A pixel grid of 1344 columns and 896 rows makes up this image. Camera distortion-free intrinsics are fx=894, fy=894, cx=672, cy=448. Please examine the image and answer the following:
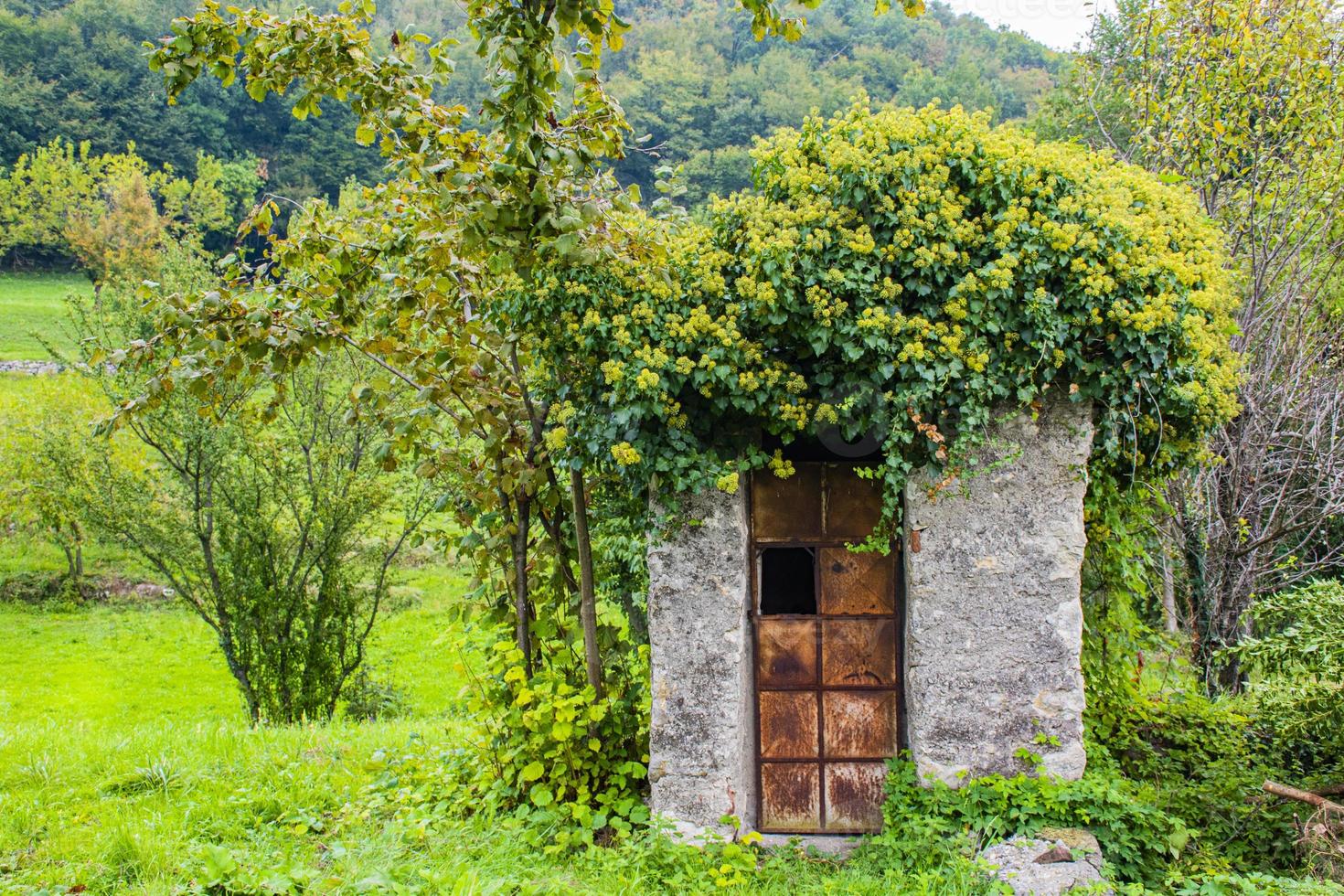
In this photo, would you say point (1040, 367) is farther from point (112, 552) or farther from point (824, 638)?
point (112, 552)

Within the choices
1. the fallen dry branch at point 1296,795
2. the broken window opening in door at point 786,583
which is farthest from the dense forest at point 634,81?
the fallen dry branch at point 1296,795

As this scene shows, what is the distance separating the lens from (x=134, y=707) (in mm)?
12781

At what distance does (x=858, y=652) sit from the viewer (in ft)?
15.5

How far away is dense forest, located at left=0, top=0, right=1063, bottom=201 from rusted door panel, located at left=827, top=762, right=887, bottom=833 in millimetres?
19097

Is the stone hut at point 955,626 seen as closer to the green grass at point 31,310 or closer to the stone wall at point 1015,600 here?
the stone wall at point 1015,600

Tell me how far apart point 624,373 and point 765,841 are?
8.19 feet

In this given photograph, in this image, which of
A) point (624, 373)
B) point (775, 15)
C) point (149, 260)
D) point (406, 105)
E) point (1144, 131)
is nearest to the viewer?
point (775, 15)

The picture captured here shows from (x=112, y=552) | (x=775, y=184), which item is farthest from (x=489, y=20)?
(x=112, y=552)

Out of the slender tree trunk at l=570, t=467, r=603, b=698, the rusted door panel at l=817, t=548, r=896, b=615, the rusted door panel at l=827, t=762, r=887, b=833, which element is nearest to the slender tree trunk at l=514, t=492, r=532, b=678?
the slender tree trunk at l=570, t=467, r=603, b=698

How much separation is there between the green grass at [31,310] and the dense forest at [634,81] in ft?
26.2

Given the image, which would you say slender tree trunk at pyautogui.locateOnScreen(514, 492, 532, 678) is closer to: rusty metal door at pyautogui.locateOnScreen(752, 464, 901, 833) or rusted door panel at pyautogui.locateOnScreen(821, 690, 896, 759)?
rusty metal door at pyautogui.locateOnScreen(752, 464, 901, 833)

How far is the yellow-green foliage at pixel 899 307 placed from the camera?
3.93 metres

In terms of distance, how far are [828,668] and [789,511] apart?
85 centimetres

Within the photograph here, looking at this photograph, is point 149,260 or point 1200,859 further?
point 149,260
